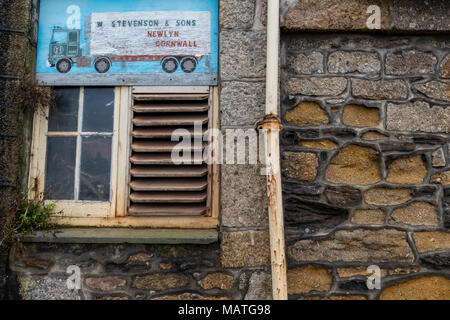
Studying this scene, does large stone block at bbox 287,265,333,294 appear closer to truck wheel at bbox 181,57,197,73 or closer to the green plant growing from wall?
truck wheel at bbox 181,57,197,73

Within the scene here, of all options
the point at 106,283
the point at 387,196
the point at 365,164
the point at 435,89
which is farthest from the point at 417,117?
the point at 106,283

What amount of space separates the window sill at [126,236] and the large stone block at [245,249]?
4.4 inches

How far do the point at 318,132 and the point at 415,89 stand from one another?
80cm

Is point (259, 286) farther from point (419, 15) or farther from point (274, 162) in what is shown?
point (419, 15)

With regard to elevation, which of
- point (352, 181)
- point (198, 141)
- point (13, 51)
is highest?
point (13, 51)

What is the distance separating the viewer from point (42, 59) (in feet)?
9.42

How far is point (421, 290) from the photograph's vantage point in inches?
97.8

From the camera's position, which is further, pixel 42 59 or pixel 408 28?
pixel 42 59

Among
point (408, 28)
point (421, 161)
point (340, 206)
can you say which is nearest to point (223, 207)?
point (340, 206)

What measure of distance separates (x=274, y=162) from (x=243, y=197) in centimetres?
36

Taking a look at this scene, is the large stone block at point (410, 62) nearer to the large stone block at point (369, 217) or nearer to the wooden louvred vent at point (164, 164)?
the large stone block at point (369, 217)

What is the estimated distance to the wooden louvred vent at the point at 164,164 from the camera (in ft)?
8.86

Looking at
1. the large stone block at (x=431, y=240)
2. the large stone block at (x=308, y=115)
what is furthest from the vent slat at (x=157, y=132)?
the large stone block at (x=431, y=240)

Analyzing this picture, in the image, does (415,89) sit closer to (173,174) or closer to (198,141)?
(198,141)
